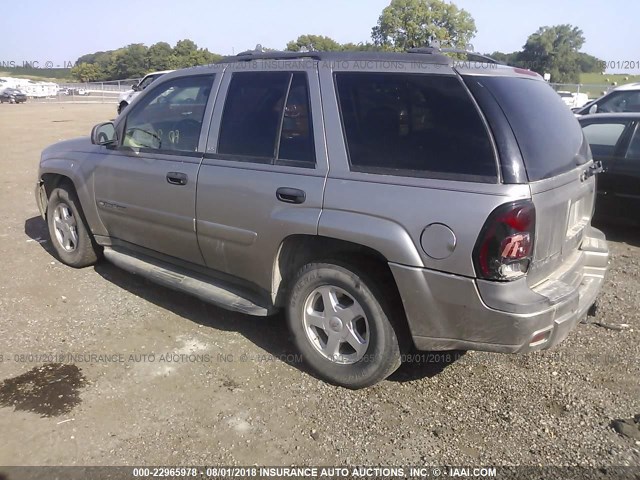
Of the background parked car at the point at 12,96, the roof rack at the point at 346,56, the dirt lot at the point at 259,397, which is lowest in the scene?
the background parked car at the point at 12,96

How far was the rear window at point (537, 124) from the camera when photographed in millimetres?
2812

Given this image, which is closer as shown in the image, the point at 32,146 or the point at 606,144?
the point at 606,144

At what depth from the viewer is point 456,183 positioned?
2.76 meters

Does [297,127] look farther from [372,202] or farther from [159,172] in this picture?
[159,172]

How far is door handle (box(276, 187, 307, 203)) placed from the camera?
128 inches

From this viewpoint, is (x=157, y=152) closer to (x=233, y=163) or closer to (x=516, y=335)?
(x=233, y=163)

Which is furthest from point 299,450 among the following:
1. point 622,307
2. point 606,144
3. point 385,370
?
point 606,144

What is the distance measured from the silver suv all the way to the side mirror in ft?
1.28

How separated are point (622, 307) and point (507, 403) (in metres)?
1.94

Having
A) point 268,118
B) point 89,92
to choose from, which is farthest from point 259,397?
point 89,92

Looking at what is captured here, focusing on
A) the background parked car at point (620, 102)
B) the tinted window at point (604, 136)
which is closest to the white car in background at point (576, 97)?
the background parked car at point (620, 102)

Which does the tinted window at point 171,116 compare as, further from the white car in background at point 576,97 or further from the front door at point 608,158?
the white car in background at point 576,97

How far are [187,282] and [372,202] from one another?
172 centimetres

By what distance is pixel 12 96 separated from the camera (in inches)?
1689
